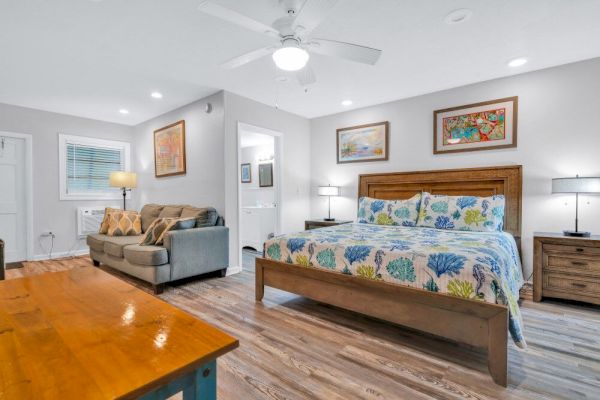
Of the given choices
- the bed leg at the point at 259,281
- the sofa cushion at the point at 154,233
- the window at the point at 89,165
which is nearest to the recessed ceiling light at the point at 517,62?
the bed leg at the point at 259,281

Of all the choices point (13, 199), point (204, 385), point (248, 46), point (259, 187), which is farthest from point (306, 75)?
point (13, 199)

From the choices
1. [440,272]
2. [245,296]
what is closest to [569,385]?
[440,272]

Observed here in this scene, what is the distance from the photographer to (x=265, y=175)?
6383 millimetres

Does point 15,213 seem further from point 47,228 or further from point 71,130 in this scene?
point 71,130

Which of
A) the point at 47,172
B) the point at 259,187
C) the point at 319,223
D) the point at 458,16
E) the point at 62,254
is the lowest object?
→ the point at 62,254

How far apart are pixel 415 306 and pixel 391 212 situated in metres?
1.76

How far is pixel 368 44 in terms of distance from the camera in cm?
265

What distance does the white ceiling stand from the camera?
2.17 meters

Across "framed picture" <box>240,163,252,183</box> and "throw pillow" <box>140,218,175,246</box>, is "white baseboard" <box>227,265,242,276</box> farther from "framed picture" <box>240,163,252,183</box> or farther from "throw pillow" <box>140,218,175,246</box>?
"framed picture" <box>240,163,252,183</box>

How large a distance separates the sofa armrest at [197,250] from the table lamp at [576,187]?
3651 millimetres

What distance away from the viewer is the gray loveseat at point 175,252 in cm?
317

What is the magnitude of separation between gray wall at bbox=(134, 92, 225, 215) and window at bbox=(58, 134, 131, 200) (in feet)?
2.45

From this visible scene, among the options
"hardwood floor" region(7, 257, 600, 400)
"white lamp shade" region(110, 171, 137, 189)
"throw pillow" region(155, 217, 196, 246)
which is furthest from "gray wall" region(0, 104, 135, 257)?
"hardwood floor" region(7, 257, 600, 400)

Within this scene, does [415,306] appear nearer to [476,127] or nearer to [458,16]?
[458,16]
